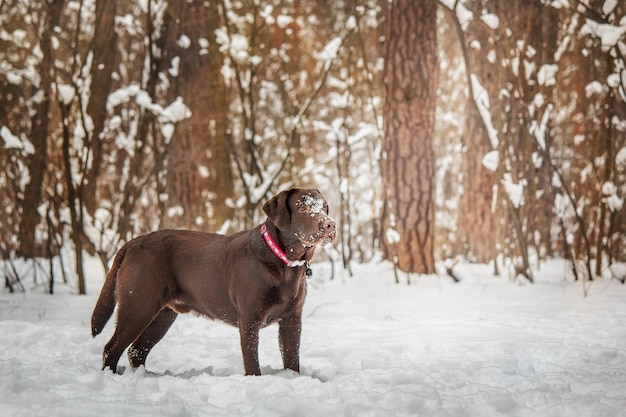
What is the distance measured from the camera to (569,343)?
14.5 feet

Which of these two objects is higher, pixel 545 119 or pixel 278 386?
pixel 545 119

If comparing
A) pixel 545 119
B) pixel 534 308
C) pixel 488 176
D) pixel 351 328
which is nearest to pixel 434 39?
pixel 545 119

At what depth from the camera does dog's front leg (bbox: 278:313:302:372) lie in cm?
381

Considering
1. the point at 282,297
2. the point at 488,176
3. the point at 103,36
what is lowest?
the point at 282,297

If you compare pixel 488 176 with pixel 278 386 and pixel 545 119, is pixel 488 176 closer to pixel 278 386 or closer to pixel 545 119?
pixel 545 119

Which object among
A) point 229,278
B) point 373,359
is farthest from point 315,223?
point 373,359

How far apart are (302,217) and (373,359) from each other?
46.9 inches

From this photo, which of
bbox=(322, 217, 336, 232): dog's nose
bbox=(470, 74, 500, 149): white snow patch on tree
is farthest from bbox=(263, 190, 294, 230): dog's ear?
bbox=(470, 74, 500, 149): white snow patch on tree

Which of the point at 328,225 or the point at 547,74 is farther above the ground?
the point at 547,74

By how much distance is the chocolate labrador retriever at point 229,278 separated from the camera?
3.59 metres

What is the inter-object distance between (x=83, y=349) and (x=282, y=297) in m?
2.02

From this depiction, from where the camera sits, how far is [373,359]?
4.05 metres

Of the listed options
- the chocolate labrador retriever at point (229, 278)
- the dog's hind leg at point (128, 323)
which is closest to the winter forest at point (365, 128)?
the chocolate labrador retriever at point (229, 278)

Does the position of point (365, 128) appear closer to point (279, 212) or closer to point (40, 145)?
point (40, 145)
